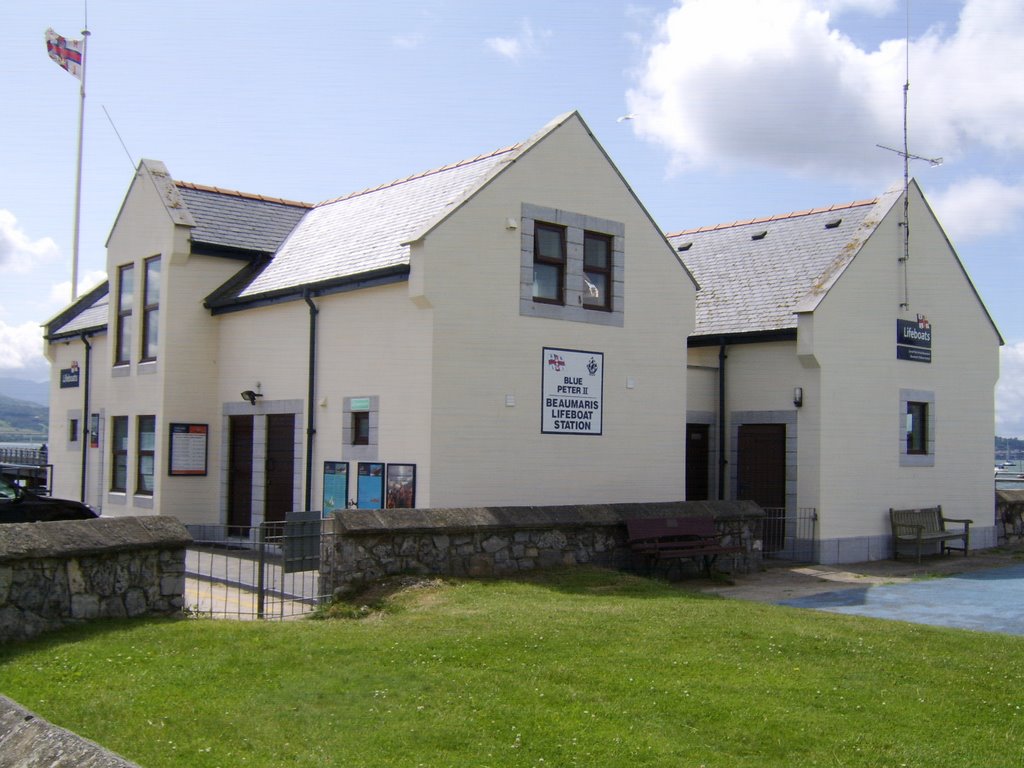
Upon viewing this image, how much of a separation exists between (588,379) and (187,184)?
10.4m

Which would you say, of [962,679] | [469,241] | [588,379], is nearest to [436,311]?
[469,241]

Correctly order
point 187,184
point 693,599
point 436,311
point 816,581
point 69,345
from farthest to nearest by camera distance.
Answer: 1. point 69,345
2. point 187,184
3. point 816,581
4. point 436,311
5. point 693,599

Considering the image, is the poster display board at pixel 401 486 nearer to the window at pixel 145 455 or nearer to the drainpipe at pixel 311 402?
the drainpipe at pixel 311 402

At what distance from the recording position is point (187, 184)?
21938 millimetres

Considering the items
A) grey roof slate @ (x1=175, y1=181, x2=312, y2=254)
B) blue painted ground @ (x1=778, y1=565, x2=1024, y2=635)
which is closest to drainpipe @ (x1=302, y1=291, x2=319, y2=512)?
grey roof slate @ (x1=175, y1=181, x2=312, y2=254)

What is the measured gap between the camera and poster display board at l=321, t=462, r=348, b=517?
55.4 ft

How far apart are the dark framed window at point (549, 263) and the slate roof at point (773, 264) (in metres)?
5.18

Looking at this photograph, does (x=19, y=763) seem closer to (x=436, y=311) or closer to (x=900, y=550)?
(x=436, y=311)

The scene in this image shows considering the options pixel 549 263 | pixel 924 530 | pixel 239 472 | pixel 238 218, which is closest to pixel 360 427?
pixel 549 263

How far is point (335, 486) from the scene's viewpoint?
17.1 meters

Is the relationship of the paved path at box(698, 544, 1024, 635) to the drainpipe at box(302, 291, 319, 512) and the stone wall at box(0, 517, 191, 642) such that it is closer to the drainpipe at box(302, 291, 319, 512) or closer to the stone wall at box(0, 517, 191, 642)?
the drainpipe at box(302, 291, 319, 512)

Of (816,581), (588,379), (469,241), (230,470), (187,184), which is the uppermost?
(187,184)

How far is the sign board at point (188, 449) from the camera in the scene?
65.6 ft

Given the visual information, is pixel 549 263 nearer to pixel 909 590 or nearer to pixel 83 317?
pixel 909 590
